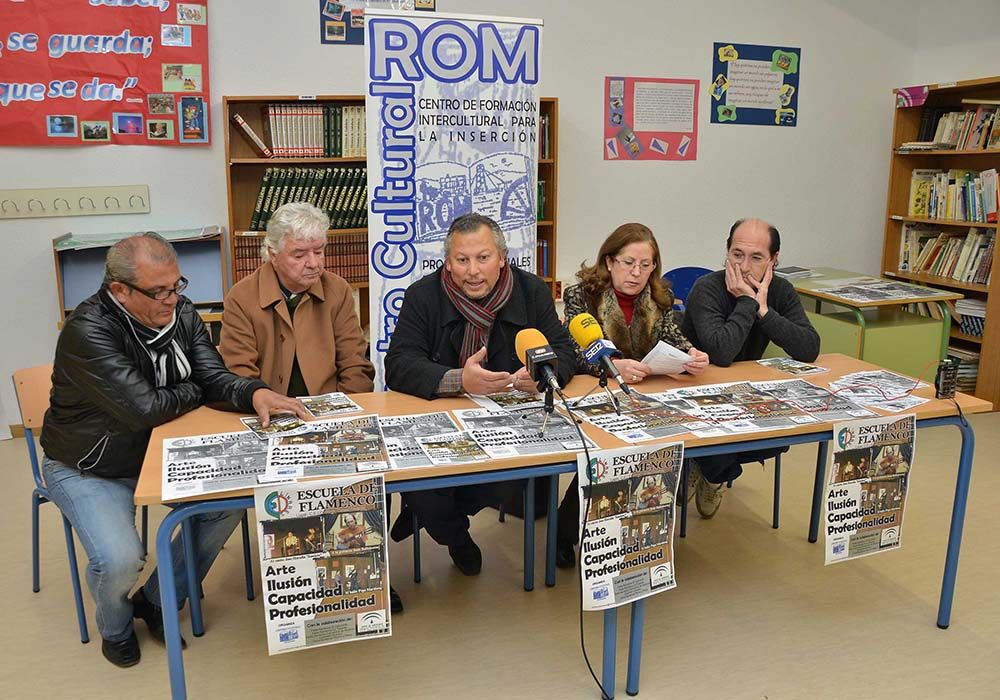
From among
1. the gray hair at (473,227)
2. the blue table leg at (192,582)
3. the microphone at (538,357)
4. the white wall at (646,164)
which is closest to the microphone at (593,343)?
the microphone at (538,357)

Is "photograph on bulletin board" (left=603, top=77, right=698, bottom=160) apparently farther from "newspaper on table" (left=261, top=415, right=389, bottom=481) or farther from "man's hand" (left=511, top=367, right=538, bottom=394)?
"newspaper on table" (left=261, top=415, right=389, bottom=481)

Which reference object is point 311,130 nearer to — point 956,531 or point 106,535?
point 106,535

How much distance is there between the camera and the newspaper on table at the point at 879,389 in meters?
2.60

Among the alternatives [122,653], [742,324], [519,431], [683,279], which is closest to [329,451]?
[519,431]

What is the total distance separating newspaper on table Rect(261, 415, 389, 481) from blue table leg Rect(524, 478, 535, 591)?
77cm

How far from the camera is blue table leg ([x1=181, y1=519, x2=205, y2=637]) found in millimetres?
2555

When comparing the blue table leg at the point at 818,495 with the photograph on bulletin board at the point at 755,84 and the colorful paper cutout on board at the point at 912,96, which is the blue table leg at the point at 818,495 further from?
the colorful paper cutout on board at the point at 912,96

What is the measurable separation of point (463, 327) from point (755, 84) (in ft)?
11.3

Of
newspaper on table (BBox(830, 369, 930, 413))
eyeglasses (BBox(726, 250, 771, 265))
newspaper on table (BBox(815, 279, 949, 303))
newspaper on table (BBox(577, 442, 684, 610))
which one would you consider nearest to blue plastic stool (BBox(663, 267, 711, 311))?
newspaper on table (BBox(815, 279, 949, 303))

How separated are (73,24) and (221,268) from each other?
1.35 m

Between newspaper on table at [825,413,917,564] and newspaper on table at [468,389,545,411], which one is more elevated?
newspaper on table at [468,389,545,411]

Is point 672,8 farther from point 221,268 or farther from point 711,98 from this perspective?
point 221,268

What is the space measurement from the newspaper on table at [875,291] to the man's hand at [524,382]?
2515mm

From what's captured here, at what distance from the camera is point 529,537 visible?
3.00 m
